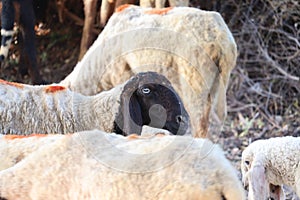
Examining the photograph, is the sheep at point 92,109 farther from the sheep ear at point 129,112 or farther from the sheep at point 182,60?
the sheep at point 182,60

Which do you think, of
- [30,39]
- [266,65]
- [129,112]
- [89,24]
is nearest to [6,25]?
[30,39]

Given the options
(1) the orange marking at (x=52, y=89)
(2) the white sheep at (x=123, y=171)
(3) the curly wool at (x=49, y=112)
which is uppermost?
(2) the white sheep at (x=123, y=171)

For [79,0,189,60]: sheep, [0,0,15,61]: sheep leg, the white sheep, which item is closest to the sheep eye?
the white sheep

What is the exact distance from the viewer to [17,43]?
9258 millimetres

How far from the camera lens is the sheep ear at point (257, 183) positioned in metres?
4.30

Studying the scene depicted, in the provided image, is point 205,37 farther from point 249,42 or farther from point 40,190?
point 249,42

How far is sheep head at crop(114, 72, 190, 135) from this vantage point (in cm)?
343

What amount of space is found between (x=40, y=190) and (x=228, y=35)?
3074 millimetres

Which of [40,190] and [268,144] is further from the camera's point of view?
[268,144]

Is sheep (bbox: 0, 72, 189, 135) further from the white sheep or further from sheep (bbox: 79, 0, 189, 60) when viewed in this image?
sheep (bbox: 79, 0, 189, 60)

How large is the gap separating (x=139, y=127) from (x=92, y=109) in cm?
64

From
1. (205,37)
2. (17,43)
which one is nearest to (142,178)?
(205,37)

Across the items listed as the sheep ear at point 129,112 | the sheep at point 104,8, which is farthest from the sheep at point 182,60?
the sheep at point 104,8

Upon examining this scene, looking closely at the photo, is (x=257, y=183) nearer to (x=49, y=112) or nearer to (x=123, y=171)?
(x=49, y=112)
